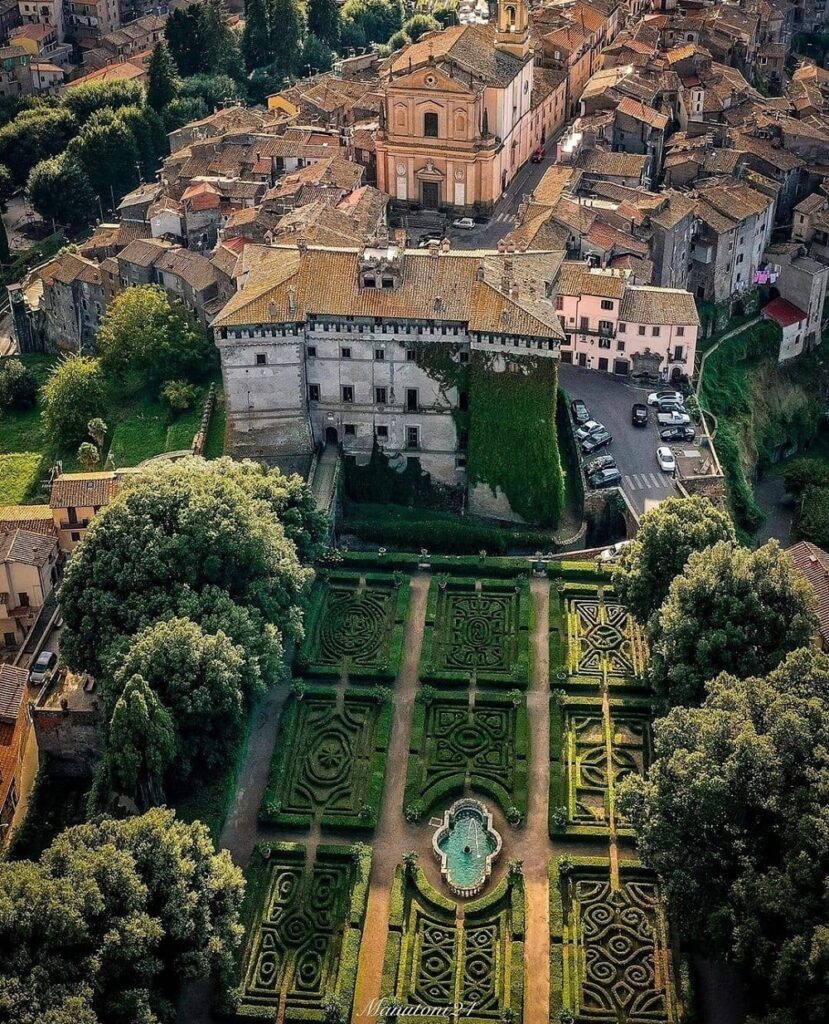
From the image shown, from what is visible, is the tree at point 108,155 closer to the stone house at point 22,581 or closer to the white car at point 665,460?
the stone house at point 22,581

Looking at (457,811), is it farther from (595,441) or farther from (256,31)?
(256,31)

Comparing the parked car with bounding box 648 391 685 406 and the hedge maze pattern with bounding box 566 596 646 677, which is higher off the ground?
the parked car with bounding box 648 391 685 406

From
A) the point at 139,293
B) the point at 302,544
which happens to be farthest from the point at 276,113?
the point at 302,544

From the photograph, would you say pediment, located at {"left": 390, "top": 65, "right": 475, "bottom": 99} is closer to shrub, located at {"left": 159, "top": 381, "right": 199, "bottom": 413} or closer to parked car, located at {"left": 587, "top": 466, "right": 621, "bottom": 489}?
shrub, located at {"left": 159, "top": 381, "right": 199, "bottom": 413}

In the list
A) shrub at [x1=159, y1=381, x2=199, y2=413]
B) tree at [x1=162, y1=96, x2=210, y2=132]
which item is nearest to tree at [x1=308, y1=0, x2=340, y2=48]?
tree at [x1=162, y1=96, x2=210, y2=132]

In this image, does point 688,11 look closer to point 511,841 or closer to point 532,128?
point 532,128

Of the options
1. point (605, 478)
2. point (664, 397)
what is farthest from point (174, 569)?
point (664, 397)

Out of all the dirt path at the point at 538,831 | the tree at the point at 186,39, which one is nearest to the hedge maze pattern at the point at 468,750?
the dirt path at the point at 538,831
